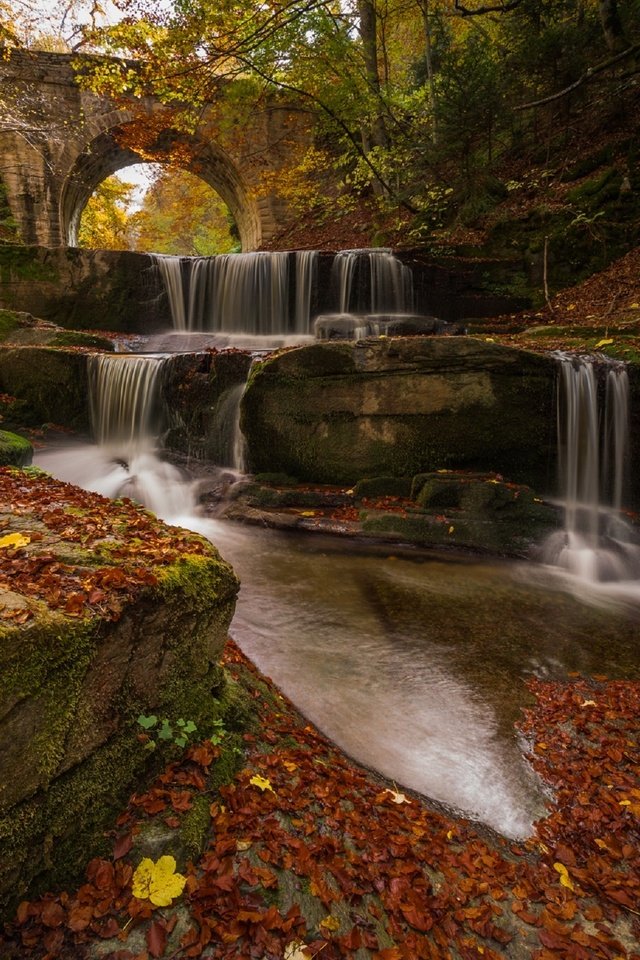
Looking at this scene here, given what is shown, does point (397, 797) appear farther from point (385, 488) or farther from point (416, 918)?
point (385, 488)

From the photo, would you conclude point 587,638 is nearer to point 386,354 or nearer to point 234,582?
point 234,582

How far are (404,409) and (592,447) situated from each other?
258 cm

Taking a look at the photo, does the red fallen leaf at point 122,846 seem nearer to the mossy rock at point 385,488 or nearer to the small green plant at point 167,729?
the small green plant at point 167,729

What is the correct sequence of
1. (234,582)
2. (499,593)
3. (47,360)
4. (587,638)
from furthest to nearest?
1. (47,360)
2. (499,593)
3. (587,638)
4. (234,582)

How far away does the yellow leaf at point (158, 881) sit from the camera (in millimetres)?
1504

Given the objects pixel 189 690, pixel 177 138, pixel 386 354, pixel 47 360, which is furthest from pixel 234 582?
pixel 177 138

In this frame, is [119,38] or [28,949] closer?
[28,949]

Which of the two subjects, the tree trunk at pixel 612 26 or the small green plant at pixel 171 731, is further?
the tree trunk at pixel 612 26

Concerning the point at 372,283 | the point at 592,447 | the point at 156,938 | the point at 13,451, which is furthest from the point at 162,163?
the point at 156,938

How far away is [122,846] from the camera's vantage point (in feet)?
5.26

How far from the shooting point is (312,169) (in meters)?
17.1

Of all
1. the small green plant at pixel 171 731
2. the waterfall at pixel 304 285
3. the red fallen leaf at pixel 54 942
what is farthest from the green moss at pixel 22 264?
the red fallen leaf at pixel 54 942

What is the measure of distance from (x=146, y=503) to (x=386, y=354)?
4143 millimetres

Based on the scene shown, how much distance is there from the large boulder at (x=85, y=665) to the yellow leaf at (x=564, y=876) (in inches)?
64.3
